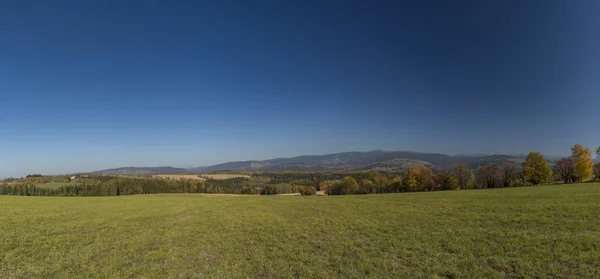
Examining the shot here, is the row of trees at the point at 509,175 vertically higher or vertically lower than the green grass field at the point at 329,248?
lower

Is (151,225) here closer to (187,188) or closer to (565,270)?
(565,270)

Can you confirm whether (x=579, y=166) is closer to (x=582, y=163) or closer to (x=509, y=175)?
(x=582, y=163)

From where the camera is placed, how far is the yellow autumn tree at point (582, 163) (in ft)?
183

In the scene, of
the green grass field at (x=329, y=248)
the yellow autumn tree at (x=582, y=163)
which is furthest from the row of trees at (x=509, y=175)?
the green grass field at (x=329, y=248)

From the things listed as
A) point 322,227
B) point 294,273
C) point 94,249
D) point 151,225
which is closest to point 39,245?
point 94,249

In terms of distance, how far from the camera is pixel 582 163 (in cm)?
5619

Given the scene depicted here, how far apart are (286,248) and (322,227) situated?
4.44 metres

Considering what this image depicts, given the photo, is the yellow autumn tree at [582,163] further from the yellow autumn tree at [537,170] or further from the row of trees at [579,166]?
the yellow autumn tree at [537,170]

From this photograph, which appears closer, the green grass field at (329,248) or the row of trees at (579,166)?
the green grass field at (329,248)

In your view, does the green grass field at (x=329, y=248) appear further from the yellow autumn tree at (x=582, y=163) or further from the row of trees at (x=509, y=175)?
the yellow autumn tree at (x=582, y=163)

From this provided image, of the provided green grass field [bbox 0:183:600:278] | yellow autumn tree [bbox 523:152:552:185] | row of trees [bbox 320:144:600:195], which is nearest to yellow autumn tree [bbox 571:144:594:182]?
row of trees [bbox 320:144:600:195]

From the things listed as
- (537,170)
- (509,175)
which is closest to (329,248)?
Answer: (537,170)

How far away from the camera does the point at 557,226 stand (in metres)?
11.4

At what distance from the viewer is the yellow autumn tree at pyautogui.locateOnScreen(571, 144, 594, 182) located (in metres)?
55.8
